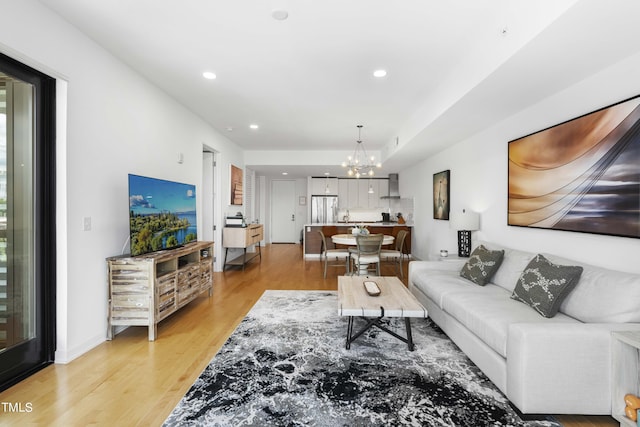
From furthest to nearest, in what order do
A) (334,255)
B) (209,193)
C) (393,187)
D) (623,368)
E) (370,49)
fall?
(393,187), (334,255), (209,193), (370,49), (623,368)

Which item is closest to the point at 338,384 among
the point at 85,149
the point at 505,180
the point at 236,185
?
the point at 85,149

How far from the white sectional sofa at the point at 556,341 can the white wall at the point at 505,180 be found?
0.23m

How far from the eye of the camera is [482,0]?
218 centimetres

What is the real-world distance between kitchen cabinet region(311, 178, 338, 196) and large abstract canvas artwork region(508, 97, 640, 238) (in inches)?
270

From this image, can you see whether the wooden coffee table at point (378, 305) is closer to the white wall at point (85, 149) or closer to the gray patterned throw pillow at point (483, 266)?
the gray patterned throw pillow at point (483, 266)

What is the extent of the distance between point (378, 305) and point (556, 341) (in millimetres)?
1217

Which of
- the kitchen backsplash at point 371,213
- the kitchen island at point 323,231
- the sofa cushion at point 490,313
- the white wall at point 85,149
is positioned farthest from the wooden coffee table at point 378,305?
the kitchen backsplash at point 371,213

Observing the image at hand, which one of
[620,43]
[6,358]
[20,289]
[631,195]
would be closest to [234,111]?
[20,289]

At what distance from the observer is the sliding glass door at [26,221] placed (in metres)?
2.21

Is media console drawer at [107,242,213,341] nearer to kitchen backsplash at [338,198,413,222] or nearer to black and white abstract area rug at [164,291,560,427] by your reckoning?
black and white abstract area rug at [164,291,560,427]

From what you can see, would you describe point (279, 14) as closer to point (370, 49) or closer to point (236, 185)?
point (370, 49)

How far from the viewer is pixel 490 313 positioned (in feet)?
7.79

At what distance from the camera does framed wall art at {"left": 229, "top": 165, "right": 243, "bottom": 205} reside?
6.64 meters

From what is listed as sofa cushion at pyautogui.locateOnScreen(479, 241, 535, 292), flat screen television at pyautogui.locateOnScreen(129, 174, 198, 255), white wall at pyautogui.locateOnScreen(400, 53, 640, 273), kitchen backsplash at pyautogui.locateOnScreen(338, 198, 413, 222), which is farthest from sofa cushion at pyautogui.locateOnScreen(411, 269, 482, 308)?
kitchen backsplash at pyautogui.locateOnScreen(338, 198, 413, 222)
